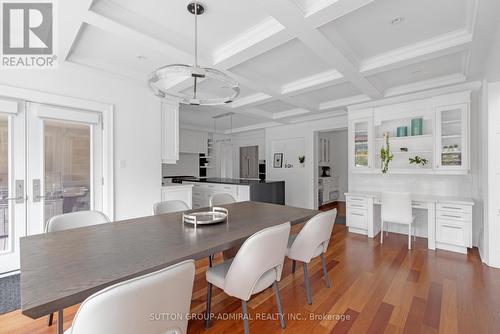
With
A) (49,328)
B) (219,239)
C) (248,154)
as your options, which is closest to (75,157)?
(49,328)

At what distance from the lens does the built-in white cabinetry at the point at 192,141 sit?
23.1 ft

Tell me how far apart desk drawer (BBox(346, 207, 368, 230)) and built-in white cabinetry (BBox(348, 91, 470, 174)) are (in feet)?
2.57

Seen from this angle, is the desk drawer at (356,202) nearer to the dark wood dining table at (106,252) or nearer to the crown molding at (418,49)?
the crown molding at (418,49)

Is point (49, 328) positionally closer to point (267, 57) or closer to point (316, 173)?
point (267, 57)

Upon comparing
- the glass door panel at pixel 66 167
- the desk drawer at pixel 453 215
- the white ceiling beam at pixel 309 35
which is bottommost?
the desk drawer at pixel 453 215

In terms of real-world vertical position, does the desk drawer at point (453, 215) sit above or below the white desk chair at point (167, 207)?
below

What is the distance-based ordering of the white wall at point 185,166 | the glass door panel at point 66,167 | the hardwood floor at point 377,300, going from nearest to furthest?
1. the hardwood floor at point 377,300
2. the glass door panel at point 66,167
3. the white wall at point 185,166

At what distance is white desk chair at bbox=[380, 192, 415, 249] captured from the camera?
3.51 m

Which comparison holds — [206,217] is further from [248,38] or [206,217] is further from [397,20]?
[397,20]

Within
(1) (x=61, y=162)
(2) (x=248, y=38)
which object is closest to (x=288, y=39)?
(2) (x=248, y=38)

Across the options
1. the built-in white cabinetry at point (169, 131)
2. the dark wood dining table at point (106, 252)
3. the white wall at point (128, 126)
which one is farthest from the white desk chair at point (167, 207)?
the built-in white cabinetry at point (169, 131)

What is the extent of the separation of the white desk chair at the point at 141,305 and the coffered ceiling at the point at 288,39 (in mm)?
1959

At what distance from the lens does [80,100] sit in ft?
9.91

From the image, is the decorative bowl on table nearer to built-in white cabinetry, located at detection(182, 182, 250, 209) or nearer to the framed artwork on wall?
built-in white cabinetry, located at detection(182, 182, 250, 209)
